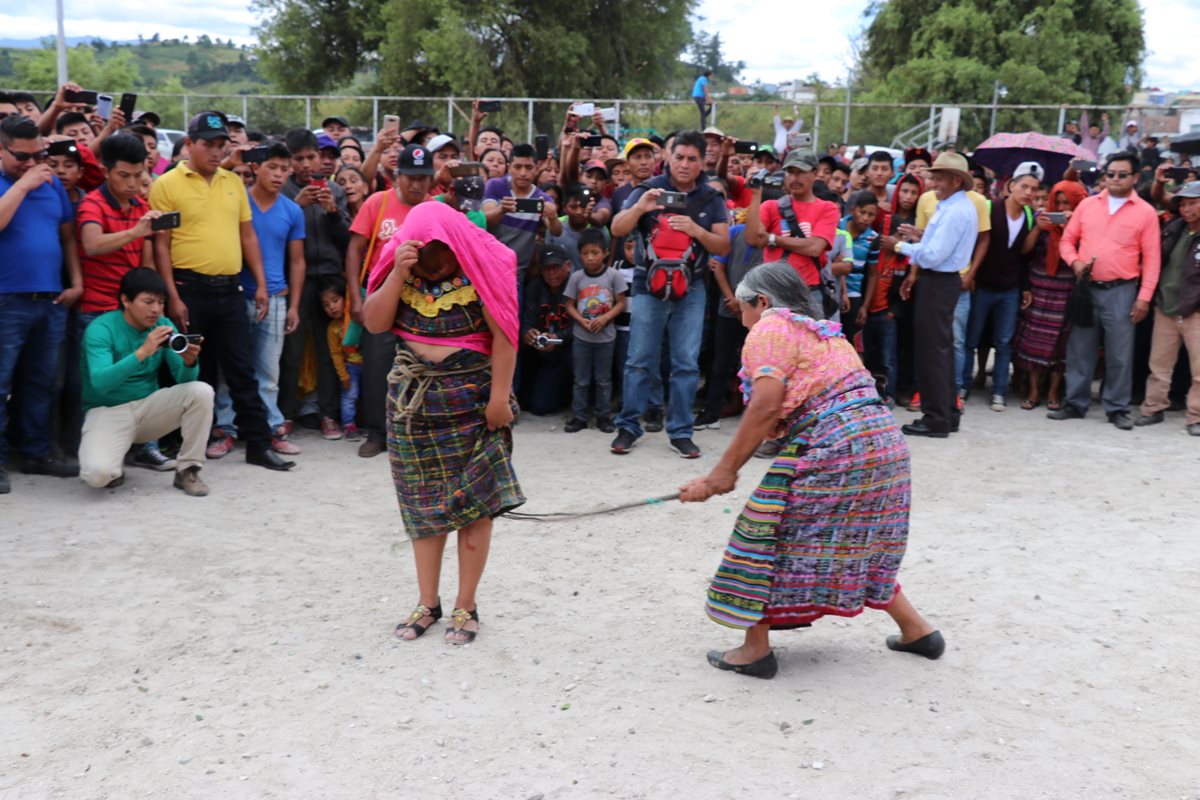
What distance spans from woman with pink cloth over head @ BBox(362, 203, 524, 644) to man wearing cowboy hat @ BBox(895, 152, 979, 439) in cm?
441

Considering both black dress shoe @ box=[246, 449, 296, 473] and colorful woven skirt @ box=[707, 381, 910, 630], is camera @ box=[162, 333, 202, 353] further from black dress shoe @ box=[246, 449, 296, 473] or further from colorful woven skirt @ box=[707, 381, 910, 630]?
colorful woven skirt @ box=[707, 381, 910, 630]

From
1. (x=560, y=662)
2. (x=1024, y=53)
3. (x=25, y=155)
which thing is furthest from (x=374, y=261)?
(x=1024, y=53)

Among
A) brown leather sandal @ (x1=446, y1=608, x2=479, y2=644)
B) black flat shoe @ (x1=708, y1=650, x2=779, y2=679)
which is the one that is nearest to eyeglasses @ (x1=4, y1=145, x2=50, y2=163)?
brown leather sandal @ (x1=446, y1=608, x2=479, y2=644)

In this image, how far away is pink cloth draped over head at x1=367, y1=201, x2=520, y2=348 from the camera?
13.7ft

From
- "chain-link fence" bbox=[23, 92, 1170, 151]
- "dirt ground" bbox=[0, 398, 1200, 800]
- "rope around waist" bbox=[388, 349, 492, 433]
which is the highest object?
"chain-link fence" bbox=[23, 92, 1170, 151]

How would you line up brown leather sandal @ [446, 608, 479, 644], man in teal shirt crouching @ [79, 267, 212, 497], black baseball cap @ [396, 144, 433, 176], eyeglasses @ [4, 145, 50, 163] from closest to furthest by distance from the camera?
brown leather sandal @ [446, 608, 479, 644], eyeglasses @ [4, 145, 50, 163], man in teal shirt crouching @ [79, 267, 212, 497], black baseball cap @ [396, 144, 433, 176]

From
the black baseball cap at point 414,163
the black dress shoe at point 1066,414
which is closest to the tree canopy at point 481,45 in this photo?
the black dress shoe at point 1066,414

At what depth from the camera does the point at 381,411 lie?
734 centimetres

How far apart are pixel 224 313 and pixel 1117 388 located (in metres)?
6.58

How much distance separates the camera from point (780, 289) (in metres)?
4.12

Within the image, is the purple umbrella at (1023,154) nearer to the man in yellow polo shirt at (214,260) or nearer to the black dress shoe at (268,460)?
the man in yellow polo shirt at (214,260)

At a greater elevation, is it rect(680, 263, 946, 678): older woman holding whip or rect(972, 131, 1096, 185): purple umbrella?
rect(972, 131, 1096, 185): purple umbrella

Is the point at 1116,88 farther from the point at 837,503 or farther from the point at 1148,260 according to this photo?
the point at 837,503

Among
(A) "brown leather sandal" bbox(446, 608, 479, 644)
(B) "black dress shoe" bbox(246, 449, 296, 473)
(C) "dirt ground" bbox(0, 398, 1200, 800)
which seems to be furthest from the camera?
(B) "black dress shoe" bbox(246, 449, 296, 473)
